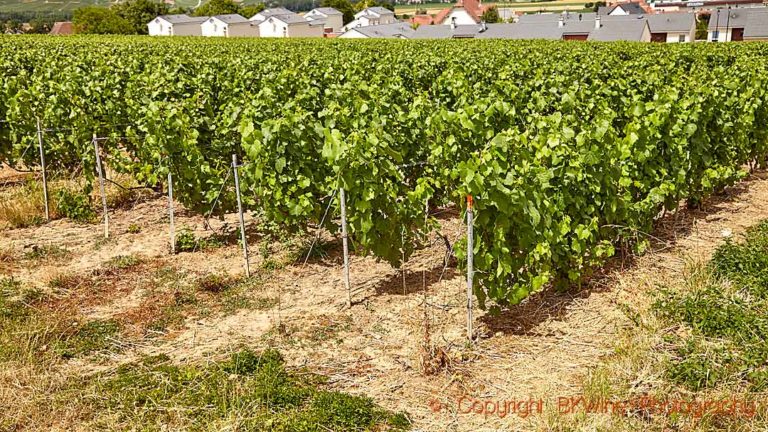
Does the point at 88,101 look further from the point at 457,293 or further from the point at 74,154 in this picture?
the point at 457,293

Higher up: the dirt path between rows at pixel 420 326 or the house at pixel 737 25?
the house at pixel 737 25

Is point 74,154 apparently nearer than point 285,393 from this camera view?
No

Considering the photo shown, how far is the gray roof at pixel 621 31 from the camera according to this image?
2304 inches

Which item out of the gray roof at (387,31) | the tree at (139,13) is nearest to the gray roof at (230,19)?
the tree at (139,13)

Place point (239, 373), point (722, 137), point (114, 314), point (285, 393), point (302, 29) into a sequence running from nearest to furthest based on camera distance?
point (285, 393) → point (239, 373) → point (114, 314) → point (722, 137) → point (302, 29)

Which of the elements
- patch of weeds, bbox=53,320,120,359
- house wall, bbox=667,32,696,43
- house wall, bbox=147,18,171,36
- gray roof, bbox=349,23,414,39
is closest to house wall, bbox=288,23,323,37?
gray roof, bbox=349,23,414,39

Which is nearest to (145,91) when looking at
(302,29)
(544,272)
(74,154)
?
(74,154)

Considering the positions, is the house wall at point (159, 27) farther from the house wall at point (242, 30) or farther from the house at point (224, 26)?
the house wall at point (242, 30)

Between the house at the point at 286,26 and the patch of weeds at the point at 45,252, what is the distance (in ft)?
265

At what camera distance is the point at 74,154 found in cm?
983

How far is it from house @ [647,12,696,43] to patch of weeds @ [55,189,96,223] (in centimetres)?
6417

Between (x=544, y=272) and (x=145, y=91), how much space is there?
21.5 feet

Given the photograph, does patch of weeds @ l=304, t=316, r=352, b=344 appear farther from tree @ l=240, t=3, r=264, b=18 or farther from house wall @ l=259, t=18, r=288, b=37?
tree @ l=240, t=3, r=264, b=18

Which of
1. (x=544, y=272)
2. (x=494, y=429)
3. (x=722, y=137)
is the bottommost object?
(x=494, y=429)
